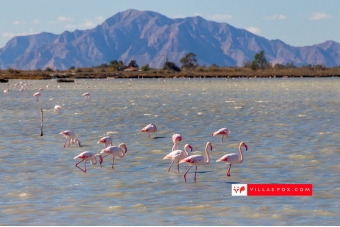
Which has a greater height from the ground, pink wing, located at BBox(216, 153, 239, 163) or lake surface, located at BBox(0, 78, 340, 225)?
pink wing, located at BBox(216, 153, 239, 163)

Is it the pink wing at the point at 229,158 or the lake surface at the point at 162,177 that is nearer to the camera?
the lake surface at the point at 162,177

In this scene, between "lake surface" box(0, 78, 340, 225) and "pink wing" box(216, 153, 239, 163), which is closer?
"lake surface" box(0, 78, 340, 225)

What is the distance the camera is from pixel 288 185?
1543 centimetres

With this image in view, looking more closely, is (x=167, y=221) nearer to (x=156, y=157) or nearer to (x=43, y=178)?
(x=43, y=178)

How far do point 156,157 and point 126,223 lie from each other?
7701mm

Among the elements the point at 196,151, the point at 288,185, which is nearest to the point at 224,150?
the point at 196,151

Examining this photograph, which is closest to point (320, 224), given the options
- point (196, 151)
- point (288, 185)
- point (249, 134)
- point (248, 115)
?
point (288, 185)

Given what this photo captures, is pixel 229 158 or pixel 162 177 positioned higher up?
pixel 229 158

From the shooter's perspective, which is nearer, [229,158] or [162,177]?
[229,158]

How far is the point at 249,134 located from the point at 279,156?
6.05m

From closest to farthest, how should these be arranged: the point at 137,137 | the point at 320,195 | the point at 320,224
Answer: the point at 320,224 → the point at 320,195 → the point at 137,137

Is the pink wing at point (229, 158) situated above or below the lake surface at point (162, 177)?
above

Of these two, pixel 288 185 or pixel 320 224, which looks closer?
pixel 320 224

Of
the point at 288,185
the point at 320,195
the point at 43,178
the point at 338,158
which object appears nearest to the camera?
the point at 320,195
